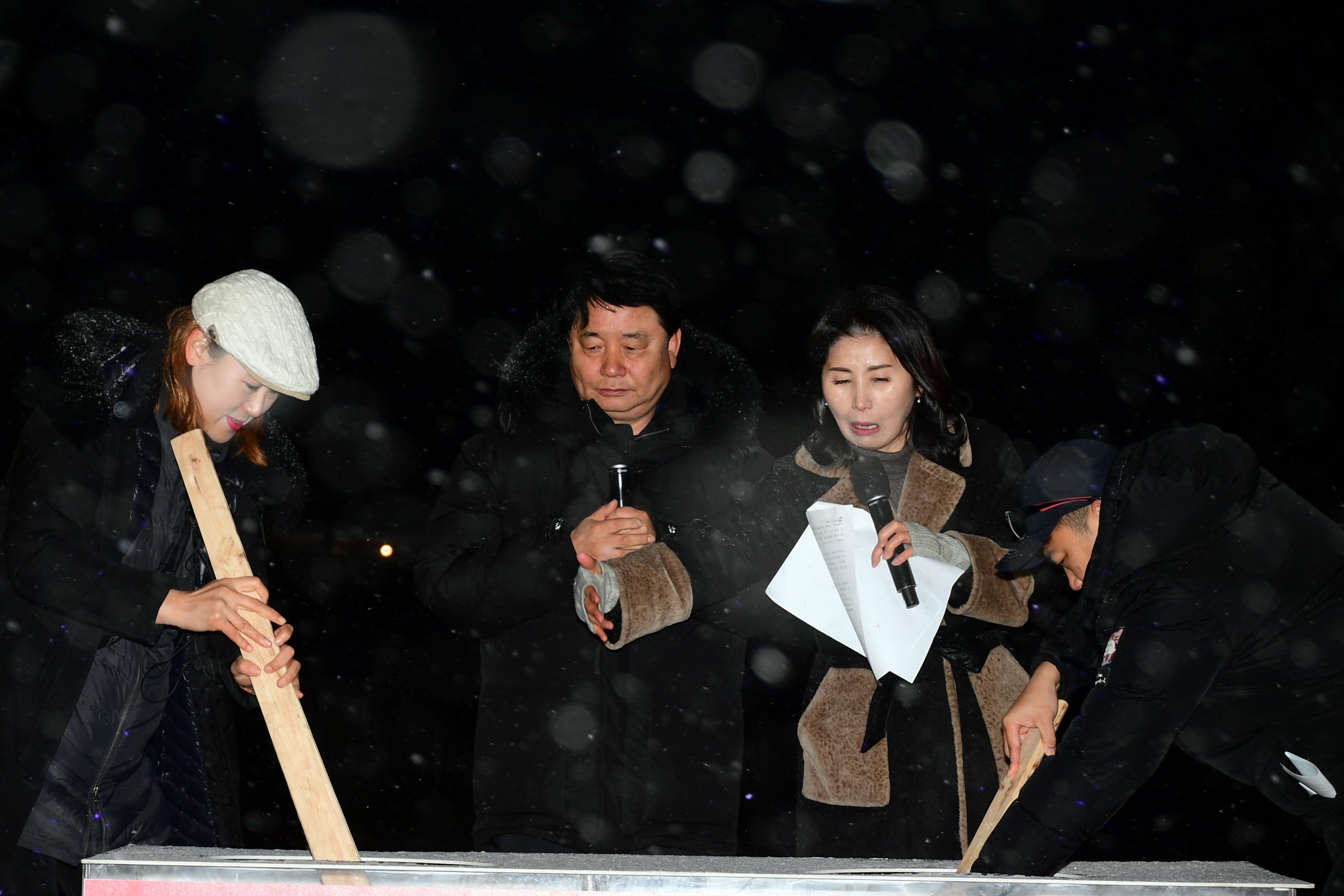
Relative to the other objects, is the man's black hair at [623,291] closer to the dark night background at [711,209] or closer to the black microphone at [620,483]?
the black microphone at [620,483]

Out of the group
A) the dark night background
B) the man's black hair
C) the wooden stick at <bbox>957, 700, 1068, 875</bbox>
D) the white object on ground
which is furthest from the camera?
the dark night background

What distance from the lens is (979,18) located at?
2.81m

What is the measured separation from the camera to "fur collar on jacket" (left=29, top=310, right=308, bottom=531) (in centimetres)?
158

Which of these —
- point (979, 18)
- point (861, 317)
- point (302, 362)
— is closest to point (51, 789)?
point (302, 362)

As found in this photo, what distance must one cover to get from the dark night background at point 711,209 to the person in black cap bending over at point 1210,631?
39.7 inches

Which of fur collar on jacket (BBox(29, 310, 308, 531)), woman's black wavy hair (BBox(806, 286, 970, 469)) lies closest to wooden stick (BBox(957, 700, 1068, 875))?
woman's black wavy hair (BBox(806, 286, 970, 469))

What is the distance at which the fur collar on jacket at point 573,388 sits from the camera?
2.12 meters

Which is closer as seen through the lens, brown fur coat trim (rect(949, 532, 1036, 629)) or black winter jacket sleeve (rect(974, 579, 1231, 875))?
black winter jacket sleeve (rect(974, 579, 1231, 875))

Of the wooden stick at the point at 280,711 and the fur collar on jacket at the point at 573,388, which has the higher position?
the fur collar on jacket at the point at 573,388

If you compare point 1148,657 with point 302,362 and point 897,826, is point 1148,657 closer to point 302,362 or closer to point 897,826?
point 897,826

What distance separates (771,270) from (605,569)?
5.03ft

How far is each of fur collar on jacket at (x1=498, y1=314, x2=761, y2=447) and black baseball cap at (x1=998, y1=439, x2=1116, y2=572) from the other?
26.3 inches

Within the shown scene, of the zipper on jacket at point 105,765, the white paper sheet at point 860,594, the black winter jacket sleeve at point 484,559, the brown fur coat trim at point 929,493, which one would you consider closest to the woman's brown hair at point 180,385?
the zipper on jacket at point 105,765

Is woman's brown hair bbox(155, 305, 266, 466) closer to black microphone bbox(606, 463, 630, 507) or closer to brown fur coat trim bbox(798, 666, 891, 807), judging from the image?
black microphone bbox(606, 463, 630, 507)
